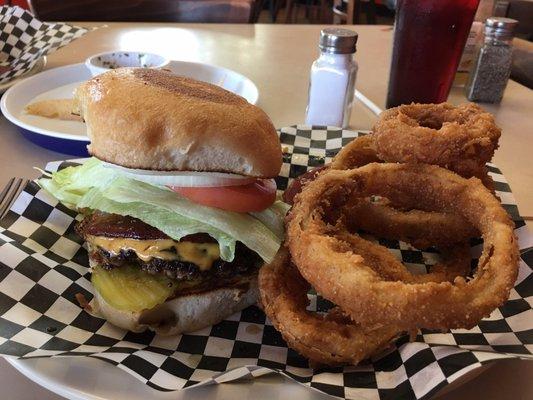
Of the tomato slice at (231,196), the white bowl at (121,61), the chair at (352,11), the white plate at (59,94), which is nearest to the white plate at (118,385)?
the tomato slice at (231,196)

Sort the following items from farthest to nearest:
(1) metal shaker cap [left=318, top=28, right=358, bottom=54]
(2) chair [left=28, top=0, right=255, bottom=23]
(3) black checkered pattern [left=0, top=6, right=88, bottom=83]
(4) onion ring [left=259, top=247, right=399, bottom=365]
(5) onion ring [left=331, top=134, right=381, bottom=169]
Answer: (2) chair [left=28, top=0, right=255, bottom=23]
(3) black checkered pattern [left=0, top=6, right=88, bottom=83]
(1) metal shaker cap [left=318, top=28, right=358, bottom=54]
(5) onion ring [left=331, top=134, right=381, bottom=169]
(4) onion ring [left=259, top=247, right=399, bottom=365]

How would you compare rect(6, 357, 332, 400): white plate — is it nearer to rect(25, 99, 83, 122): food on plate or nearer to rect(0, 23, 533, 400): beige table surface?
rect(0, 23, 533, 400): beige table surface

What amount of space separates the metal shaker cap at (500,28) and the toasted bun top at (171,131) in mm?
1629

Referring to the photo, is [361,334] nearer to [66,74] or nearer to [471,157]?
[471,157]

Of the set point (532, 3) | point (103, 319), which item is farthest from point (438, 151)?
point (532, 3)

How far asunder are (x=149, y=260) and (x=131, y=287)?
0.08m

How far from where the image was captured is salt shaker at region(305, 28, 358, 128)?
2004mm

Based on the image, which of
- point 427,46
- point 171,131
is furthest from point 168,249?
point 427,46

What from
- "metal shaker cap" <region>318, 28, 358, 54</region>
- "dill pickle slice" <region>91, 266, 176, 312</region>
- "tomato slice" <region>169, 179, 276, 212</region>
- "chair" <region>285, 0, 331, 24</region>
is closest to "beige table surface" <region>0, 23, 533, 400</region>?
"dill pickle slice" <region>91, 266, 176, 312</region>

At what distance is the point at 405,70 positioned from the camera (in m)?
2.25

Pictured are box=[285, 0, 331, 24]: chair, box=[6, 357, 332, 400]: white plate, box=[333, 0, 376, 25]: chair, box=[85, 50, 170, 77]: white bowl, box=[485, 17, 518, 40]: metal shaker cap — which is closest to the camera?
box=[6, 357, 332, 400]: white plate

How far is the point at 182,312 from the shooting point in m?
1.23

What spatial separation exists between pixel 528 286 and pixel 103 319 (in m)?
1.07

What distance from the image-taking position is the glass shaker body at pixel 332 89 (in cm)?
206
